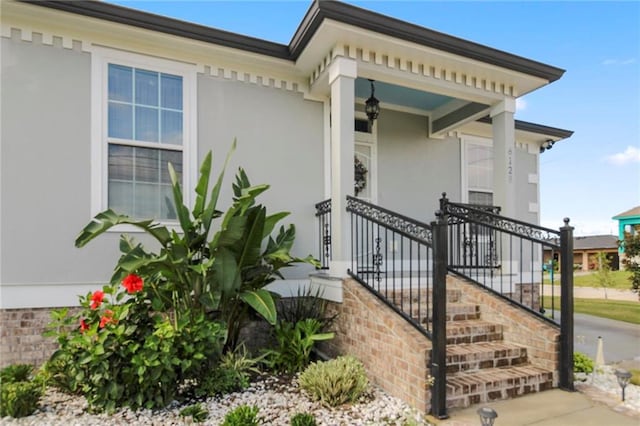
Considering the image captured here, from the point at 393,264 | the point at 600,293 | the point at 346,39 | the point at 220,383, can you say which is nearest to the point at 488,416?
the point at 393,264

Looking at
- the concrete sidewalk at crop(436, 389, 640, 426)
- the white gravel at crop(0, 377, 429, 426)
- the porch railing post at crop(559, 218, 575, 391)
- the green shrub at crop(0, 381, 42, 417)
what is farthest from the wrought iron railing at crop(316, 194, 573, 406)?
the green shrub at crop(0, 381, 42, 417)

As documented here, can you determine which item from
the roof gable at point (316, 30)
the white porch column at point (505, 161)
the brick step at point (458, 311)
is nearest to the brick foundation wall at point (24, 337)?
the roof gable at point (316, 30)

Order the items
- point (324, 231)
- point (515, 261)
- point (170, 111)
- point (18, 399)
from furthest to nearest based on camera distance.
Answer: point (515, 261)
point (324, 231)
point (170, 111)
point (18, 399)

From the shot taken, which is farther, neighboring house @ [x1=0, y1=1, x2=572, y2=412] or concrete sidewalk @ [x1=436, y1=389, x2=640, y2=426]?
neighboring house @ [x1=0, y1=1, x2=572, y2=412]

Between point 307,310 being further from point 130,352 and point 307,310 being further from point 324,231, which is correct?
point 130,352

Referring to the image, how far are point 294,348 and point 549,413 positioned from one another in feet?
8.81

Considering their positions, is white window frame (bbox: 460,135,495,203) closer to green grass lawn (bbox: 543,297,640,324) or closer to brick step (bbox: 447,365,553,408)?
brick step (bbox: 447,365,553,408)

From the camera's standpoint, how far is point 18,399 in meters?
3.34

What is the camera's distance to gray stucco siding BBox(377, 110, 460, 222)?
7055 millimetres

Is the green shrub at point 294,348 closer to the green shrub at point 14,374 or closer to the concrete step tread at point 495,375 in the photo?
the concrete step tread at point 495,375

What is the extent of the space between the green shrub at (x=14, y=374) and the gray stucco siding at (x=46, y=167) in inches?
42.4

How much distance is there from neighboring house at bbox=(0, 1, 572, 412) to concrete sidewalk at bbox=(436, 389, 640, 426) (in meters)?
1.98

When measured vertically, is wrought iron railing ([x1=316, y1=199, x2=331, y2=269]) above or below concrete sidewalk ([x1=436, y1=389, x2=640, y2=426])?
above

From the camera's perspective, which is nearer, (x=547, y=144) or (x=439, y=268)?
(x=439, y=268)
